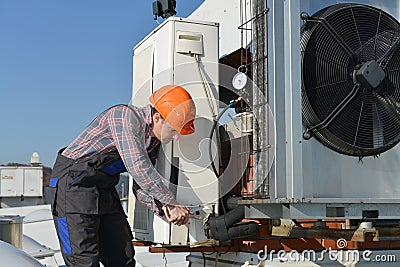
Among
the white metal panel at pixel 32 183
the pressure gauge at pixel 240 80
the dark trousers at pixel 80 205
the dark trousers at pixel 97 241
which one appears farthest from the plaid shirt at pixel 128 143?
the white metal panel at pixel 32 183

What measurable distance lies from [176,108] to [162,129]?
6.8 inches

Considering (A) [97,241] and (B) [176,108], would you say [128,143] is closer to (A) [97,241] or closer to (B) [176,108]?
(B) [176,108]

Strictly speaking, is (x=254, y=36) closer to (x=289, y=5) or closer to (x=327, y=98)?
(x=289, y=5)

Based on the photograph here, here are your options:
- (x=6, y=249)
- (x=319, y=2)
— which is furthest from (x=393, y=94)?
(x=6, y=249)

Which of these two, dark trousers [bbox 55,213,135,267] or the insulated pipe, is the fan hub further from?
dark trousers [bbox 55,213,135,267]

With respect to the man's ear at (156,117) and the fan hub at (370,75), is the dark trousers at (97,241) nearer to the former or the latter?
the man's ear at (156,117)

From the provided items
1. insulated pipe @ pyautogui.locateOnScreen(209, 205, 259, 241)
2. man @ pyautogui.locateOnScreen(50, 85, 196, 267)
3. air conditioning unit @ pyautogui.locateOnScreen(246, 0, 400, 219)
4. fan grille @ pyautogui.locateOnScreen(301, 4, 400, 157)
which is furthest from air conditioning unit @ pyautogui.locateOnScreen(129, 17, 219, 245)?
fan grille @ pyautogui.locateOnScreen(301, 4, 400, 157)

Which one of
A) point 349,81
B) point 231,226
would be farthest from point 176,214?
point 349,81

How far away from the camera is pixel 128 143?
3912mm

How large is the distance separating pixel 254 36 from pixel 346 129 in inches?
34.9

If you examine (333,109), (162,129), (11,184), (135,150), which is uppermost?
(333,109)

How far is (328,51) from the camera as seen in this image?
404 cm

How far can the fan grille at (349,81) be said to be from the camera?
397 cm

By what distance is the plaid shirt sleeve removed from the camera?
Result: 3902mm
